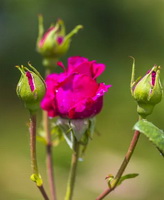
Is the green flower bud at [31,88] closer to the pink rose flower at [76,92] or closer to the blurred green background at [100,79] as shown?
the pink rose flower at [76,92]

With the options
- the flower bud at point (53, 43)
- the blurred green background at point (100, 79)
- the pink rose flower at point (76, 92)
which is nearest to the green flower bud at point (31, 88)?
the pink rose flower at point (76, 92)

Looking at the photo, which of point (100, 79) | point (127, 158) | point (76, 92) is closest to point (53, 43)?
point (76, 92)

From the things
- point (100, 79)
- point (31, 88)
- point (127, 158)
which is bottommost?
point (100, 79)

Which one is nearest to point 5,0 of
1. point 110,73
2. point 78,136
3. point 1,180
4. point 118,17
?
point 118,17

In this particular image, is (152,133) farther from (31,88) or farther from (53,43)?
(53,43)

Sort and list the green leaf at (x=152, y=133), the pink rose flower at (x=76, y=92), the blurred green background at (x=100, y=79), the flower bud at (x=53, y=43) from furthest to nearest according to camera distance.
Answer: the blurred green background at (x=100, y=79) < the flower bud at (x=53, y=43) < the pink rose flower at (x=76, y=92) < the green leaf at (x=152, y=133)

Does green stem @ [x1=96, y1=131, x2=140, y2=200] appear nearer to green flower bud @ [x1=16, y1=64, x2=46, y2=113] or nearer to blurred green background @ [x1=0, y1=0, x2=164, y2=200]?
green flower bud @ [x1=16, y1=64, x2=46, y2=113]

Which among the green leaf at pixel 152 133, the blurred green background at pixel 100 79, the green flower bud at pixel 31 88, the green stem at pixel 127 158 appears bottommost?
the blurred green background at pixel 100 79
